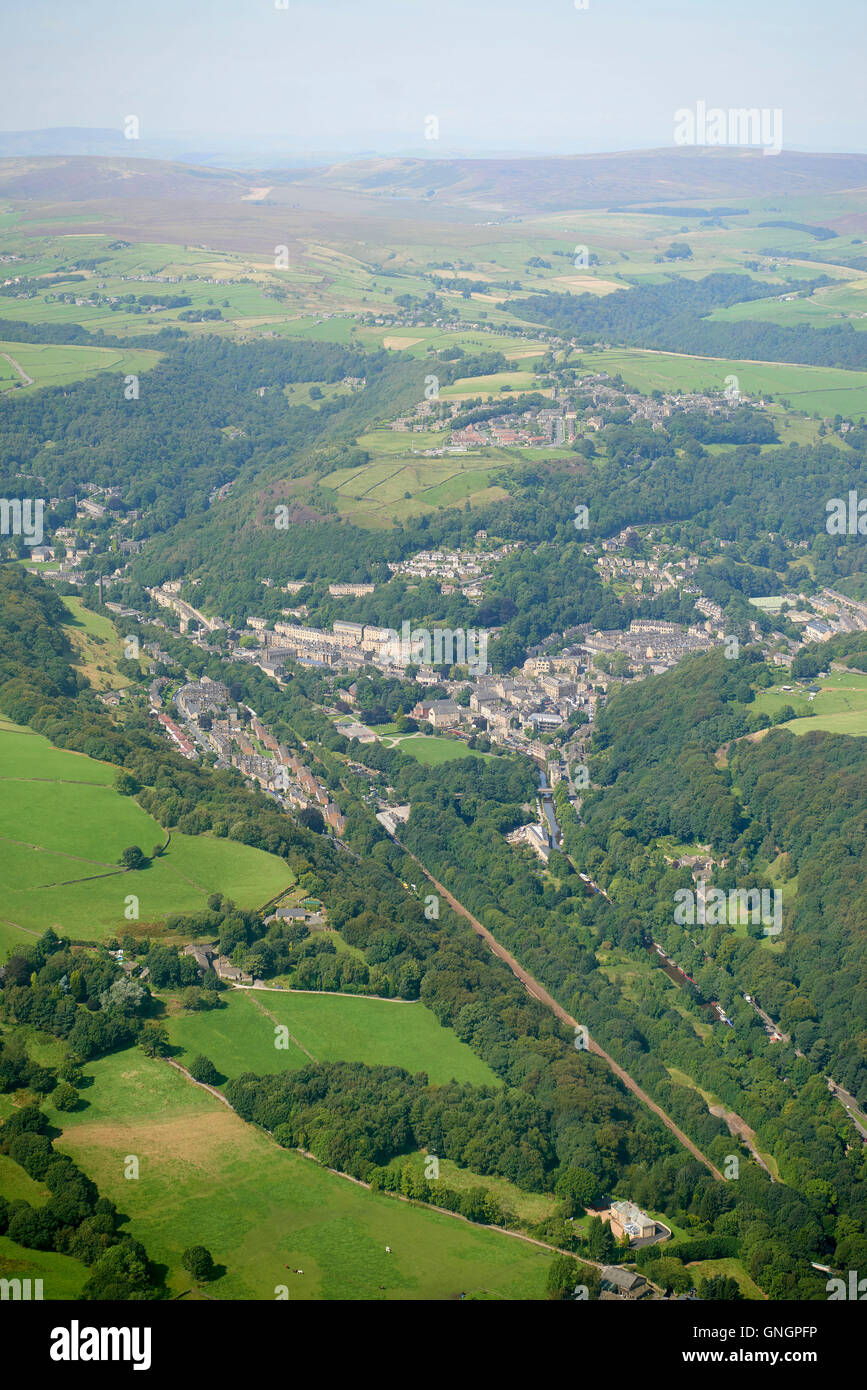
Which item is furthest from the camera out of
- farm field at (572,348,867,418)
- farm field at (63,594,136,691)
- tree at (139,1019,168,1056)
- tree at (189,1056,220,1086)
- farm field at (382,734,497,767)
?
farm field at (572,348,867,418)

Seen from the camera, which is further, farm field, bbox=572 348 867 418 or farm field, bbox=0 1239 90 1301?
farm field, bbox=572 348 867 418

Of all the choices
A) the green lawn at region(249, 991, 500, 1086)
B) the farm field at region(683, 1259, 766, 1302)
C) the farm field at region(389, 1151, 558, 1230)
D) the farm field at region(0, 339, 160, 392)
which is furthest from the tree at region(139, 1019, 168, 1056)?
the farm field at region(0, 339, 160, 392)

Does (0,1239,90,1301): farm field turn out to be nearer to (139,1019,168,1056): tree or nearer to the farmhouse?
(139,1019,168,1056): tree

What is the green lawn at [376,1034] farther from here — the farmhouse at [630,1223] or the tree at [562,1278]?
the tree at [562,1278]

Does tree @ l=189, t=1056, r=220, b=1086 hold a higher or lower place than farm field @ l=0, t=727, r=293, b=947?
lower

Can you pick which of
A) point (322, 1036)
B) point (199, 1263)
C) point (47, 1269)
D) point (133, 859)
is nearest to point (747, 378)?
point (133, 859)

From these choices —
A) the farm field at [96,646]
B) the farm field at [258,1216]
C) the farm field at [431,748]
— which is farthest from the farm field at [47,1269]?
the farm field at [96,646]

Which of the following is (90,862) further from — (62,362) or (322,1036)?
(62,362)

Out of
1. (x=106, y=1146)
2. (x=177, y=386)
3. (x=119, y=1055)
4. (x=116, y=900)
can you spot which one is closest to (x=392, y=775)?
(x=116, y=900)

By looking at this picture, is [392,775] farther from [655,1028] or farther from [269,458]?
[269,458]
